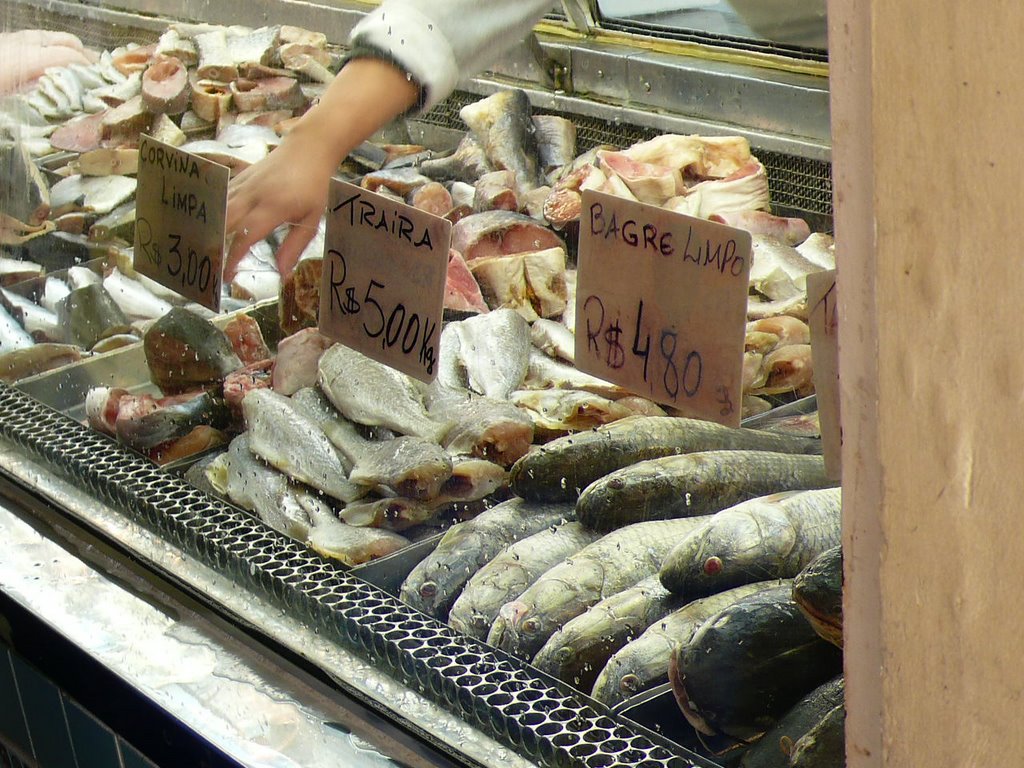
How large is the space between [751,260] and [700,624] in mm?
361

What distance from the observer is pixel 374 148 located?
1.91 metres

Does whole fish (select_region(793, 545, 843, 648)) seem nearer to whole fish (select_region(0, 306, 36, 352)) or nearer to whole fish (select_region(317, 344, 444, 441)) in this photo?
whole fish (select_region(317, 344, 444, 441))

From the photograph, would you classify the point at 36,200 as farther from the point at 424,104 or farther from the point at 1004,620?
the point at 1004,620

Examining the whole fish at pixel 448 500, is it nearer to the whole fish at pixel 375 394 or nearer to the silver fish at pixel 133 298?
the whole fish at pixel 375 394

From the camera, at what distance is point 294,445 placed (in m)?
1.82

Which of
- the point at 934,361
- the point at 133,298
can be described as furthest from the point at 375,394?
the point at 934,361

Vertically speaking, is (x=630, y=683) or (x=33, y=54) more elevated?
(x=33, y=54)

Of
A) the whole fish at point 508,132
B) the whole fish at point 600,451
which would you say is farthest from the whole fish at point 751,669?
the whole fish at point 508,132

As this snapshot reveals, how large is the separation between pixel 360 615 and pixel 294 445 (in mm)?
461

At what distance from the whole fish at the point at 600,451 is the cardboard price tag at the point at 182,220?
2.06 feet

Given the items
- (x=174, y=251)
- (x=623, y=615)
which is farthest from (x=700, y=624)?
(x=174, y=251)

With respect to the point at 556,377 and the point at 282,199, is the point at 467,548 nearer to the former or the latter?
the point at 556,377

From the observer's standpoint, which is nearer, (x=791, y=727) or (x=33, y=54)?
(x=791, y=727)

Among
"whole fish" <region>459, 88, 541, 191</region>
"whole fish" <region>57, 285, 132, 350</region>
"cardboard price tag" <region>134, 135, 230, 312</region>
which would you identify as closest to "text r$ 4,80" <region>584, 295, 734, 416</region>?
"cardboard price tag" <region>134, 135, 230, 312</region>
